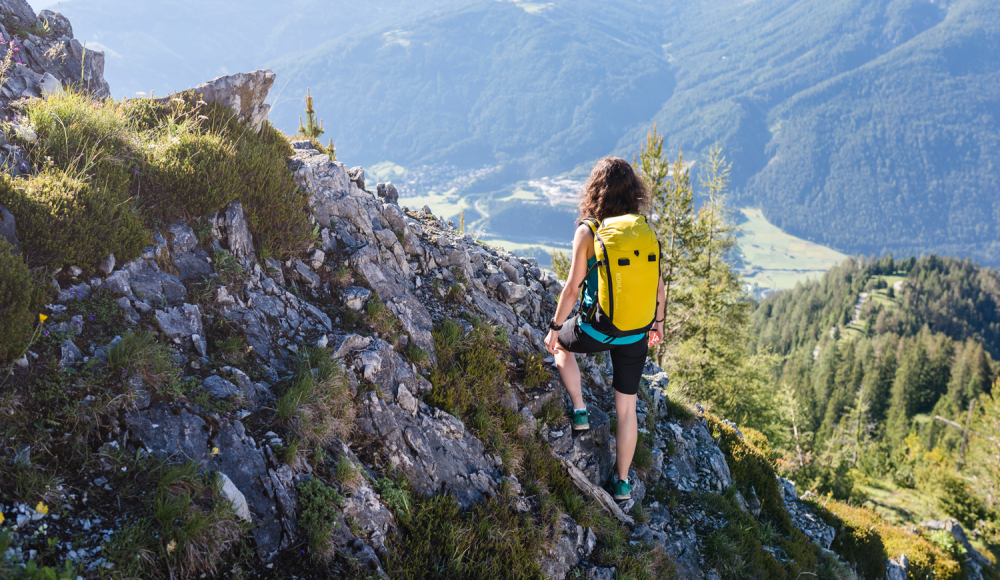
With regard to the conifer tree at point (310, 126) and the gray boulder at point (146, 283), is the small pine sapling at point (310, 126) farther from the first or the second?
the gray boulder at point (146, 283)

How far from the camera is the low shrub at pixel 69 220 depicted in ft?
14.7

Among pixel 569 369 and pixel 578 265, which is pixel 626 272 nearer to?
pixel 578 265

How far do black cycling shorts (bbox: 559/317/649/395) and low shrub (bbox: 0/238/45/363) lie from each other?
5027 mm

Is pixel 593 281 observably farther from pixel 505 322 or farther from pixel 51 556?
pixel 51 556

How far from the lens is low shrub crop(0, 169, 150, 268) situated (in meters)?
4.49

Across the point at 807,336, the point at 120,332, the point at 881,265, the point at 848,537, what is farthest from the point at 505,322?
the point at 881,265

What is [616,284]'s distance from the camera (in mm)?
5012

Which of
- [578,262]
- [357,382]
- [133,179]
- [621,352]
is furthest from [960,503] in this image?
[133,179]

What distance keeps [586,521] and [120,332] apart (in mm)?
5367

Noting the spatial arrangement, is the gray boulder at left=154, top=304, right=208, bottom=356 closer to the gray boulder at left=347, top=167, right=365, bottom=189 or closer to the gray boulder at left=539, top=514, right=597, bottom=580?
the gray boulder at left=539, top=514, right=597, bottom=580

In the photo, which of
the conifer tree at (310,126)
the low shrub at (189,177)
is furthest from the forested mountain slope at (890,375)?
the low shrub at (189,177)

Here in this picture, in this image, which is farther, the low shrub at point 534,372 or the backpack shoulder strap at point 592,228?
the low shrub at point 534,372

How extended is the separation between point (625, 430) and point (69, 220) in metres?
6.35

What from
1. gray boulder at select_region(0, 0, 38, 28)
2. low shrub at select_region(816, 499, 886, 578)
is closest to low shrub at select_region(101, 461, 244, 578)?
gray boulder at select_region(0, 0, 38, 28)
